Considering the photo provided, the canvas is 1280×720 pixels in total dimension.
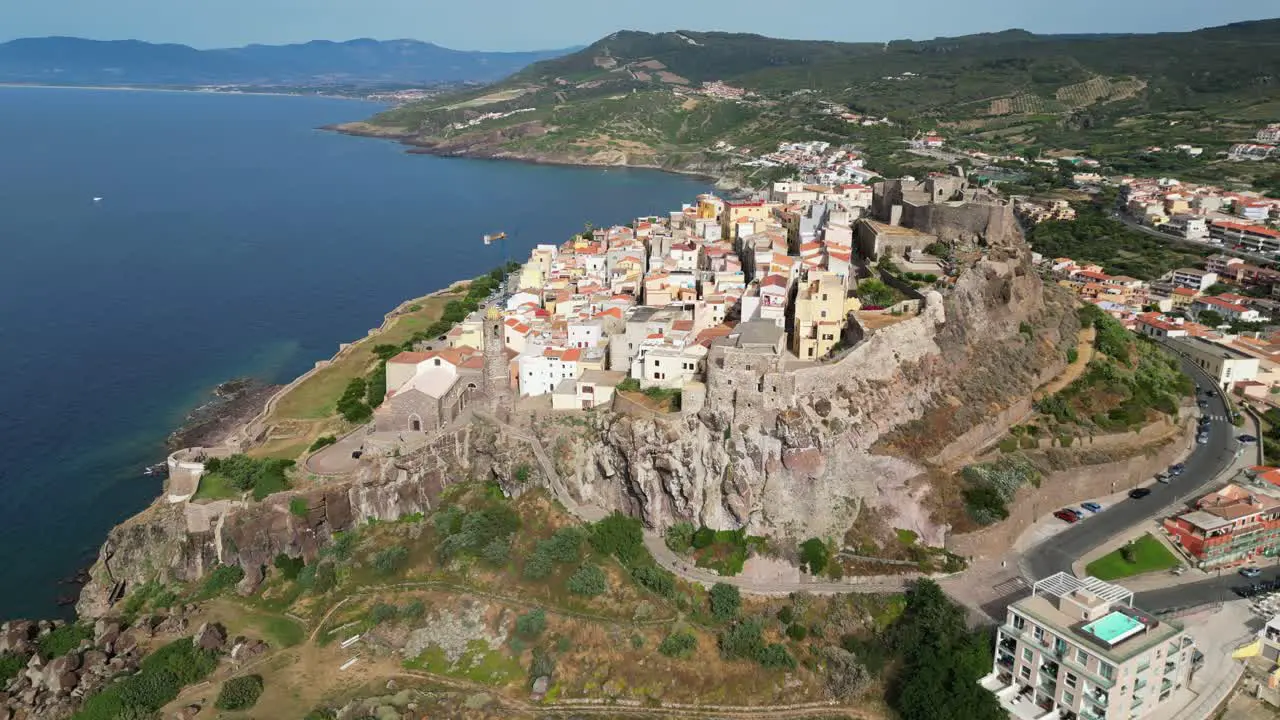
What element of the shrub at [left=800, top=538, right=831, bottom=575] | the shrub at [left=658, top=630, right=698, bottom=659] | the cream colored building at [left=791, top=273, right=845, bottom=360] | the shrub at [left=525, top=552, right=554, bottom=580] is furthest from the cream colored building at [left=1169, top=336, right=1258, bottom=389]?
the shrub at [left=525, top=552, right=554, bottom=580]

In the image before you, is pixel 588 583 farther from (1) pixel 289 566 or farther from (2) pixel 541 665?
(1) pixel 289 566

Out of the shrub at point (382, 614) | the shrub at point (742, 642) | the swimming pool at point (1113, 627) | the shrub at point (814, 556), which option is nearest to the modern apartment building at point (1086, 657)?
the swimming pool at point (1113, 627)

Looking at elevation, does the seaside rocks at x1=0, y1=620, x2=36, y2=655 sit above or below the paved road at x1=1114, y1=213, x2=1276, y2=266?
below

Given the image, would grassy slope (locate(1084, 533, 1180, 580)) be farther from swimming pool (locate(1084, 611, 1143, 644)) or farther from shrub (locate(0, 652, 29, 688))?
shrub (locate(0, 652, 29, 688))

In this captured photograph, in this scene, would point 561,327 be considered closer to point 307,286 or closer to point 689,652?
point 689,652

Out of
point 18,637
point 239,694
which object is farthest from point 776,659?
point 18,637
